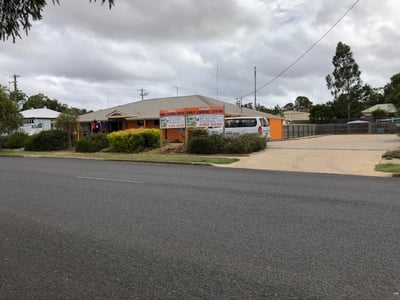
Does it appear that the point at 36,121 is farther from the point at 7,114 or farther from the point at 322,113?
the point at 322,113

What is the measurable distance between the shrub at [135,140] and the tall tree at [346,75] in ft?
163

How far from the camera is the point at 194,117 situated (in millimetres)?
23406

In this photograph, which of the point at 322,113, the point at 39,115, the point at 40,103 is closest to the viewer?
the point at 39,115

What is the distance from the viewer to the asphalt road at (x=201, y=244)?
151 inches

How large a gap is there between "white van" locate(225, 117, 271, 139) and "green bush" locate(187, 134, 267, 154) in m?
4.60

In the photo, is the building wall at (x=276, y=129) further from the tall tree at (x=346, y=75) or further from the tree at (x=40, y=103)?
the tree at (x=40, y=103)

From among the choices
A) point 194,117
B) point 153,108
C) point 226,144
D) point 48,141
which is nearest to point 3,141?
point 48,141

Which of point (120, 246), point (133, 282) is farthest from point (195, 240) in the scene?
point (133, 282)

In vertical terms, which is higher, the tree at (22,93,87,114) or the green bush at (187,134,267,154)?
the tree at (22,93,87,114)

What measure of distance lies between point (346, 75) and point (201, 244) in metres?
67.3

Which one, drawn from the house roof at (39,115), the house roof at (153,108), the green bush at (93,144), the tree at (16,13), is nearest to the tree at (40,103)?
the house roof at (39,115)

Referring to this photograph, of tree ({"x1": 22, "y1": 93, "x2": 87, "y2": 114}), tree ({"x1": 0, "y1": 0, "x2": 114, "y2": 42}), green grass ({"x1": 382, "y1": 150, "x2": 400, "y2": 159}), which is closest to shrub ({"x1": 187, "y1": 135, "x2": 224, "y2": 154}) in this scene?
green grass ({"x1": 382, "y1": 150, "x2": 400, "y2": 159})

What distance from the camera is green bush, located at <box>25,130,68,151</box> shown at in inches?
1195

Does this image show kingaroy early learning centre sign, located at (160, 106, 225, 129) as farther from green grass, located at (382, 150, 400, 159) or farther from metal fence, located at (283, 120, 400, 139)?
metal fence, located at (283, 120, 400, 139)
